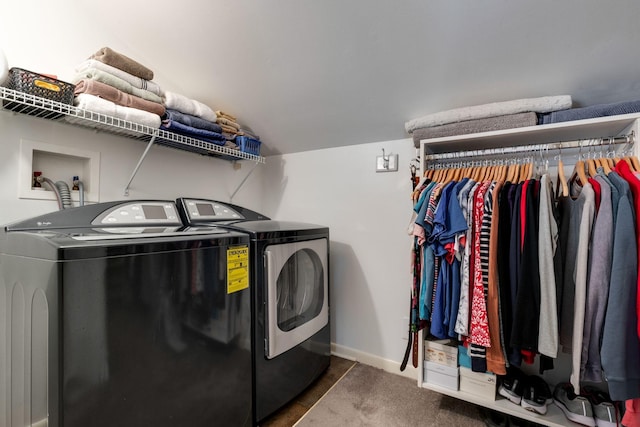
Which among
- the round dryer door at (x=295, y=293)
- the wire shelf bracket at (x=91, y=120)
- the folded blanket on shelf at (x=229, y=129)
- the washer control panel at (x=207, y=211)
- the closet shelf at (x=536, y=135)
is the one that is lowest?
the round dryer door at (x=295, y=293)

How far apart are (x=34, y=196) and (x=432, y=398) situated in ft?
7.47

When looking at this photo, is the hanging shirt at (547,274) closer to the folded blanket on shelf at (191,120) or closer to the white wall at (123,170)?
the folded blanket on shelf at (191,120)

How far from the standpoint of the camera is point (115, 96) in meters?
1.28

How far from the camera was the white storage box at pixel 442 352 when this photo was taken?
145cm

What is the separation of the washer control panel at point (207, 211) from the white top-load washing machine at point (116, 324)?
0.32 m

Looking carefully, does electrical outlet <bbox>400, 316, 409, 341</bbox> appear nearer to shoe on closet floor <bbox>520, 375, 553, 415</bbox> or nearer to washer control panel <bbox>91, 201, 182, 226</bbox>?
shoe on closet floor <bbox>520, 375, 553, 415</bbox>

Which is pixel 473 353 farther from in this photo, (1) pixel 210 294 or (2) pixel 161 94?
(2) pixel 161 94

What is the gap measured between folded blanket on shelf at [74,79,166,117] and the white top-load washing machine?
0.49 meters

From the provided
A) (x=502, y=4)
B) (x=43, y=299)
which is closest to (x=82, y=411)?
(x=43, y=299)

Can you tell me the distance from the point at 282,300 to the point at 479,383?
3.47ft

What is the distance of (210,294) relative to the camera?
1146 mm

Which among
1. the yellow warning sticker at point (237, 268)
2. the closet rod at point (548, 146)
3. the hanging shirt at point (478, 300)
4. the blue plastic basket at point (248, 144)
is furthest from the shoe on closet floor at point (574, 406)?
the blue plastic basket at point (248, 144)

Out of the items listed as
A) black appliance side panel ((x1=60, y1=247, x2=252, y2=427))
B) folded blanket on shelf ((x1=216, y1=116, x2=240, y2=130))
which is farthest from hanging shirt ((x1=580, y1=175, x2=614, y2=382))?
folded blanket on shelf ((x1=216, y1=116, x2=240, y2=130))

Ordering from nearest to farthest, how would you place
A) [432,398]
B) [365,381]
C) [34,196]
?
1. [34,196]
2. [432,398]
3. [365,381]
